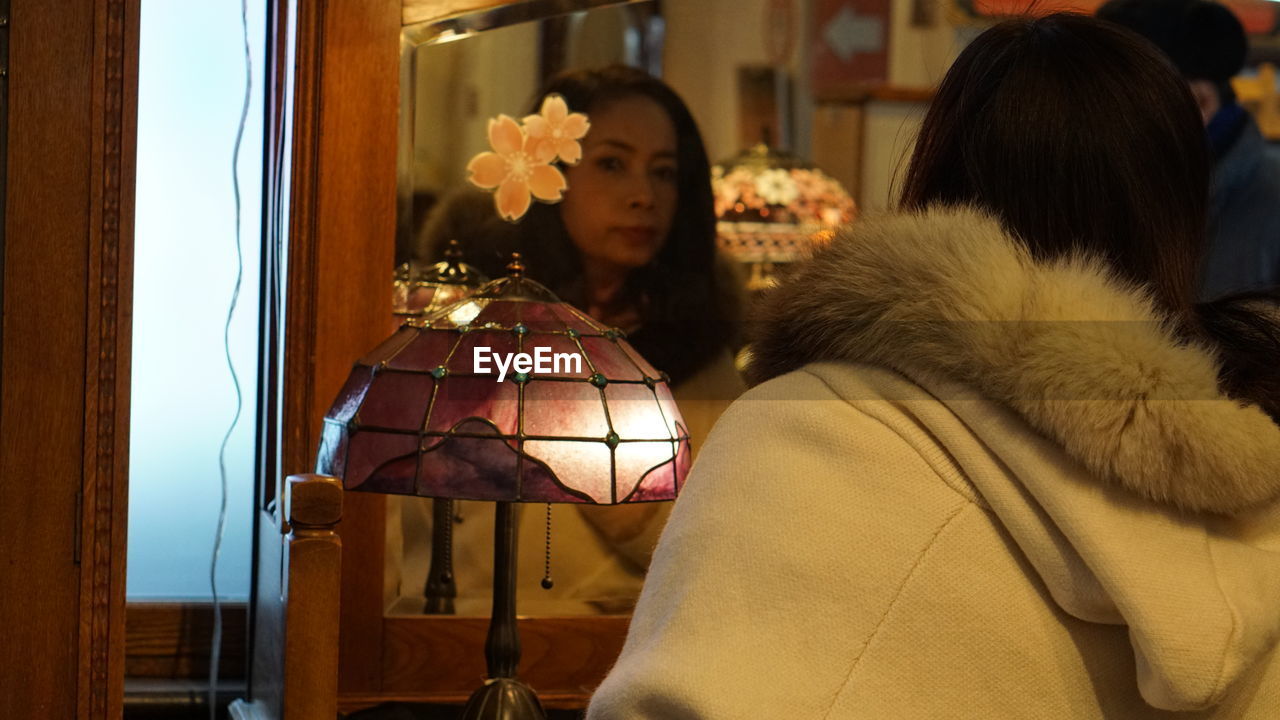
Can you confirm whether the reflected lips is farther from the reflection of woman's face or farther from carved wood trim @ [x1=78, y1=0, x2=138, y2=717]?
carved wood trim @ [x1=78, y1=0, x2=138, y2=717]

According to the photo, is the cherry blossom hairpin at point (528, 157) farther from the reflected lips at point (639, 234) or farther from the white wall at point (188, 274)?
the white wall at point (188, 274)

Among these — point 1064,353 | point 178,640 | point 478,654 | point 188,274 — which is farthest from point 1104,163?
point 178,640

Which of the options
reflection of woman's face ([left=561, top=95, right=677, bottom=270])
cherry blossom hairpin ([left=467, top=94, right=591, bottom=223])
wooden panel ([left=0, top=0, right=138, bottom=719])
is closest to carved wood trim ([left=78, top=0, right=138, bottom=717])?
wooden panel ([left=0, top=0, right=138, bottom=719])

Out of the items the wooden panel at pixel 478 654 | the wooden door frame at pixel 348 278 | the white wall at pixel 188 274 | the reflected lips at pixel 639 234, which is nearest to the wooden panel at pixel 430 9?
the wooden door frame at pixel 348 278

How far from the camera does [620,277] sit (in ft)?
5.69

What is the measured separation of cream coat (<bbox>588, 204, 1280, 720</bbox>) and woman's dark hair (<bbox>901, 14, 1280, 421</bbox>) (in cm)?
5

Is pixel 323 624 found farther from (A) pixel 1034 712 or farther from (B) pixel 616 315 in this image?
(B) pixel 616 315

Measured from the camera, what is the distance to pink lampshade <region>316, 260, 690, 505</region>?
1.13 m

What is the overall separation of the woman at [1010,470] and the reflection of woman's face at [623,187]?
92cm

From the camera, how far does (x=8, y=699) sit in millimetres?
1351

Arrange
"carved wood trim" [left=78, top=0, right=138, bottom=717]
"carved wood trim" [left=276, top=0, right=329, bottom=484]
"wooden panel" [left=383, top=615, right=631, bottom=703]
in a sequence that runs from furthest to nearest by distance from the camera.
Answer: "wooden panel" [left=383, top=615, right=631, bottom=703], "carved wood trim" [left=276, top=0, right=329, bottom=484], "carved wood trim" [left=78, top=0, right=138, bottom=717]

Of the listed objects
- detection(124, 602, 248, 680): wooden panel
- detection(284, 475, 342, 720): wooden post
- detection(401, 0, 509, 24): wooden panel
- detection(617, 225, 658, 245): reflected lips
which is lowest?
detection(124, 602, 248, 680): wooden panel

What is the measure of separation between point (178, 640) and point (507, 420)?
0.86 metres

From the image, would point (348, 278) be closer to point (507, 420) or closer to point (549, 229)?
point (549, 229)
